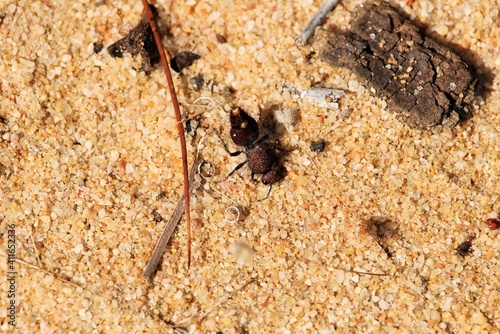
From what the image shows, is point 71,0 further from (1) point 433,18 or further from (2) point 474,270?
(2) point 474,270

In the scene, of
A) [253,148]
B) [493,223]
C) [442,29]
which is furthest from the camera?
[442,29]

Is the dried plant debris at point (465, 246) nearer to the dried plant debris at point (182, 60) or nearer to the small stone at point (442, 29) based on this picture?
the small stone at point (442, 29)

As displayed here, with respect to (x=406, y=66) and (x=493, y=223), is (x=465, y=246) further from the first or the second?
(x=406, y=66)

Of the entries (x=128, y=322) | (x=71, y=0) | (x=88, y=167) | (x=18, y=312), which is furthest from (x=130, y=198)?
(x=71, y=0)

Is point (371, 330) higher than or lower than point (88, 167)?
lower

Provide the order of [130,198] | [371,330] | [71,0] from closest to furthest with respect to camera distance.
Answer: [371,330] < [130,198] < [71,0]

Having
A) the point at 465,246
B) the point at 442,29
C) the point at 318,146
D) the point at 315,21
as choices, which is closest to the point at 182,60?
the point at 315,21

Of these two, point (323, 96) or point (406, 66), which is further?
point (323, 96)
